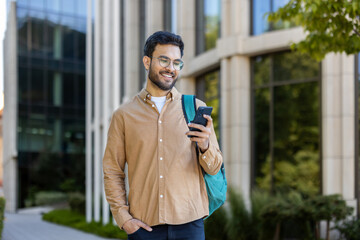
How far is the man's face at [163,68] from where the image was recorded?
3.25 meters

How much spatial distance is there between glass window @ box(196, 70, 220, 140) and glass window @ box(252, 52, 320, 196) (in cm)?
170

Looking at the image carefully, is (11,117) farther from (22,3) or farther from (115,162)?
(115,162)

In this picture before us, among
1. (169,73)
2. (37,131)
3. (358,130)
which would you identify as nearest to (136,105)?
(169,73)

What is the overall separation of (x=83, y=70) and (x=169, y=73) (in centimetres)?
3460

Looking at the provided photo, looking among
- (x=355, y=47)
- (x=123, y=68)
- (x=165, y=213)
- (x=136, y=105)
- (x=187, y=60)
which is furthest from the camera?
(x=123, y=68)

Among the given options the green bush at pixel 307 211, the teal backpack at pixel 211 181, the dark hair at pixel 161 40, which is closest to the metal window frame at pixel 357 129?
the green bush at pixel 307 211

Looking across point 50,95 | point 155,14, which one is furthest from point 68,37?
point 155,14

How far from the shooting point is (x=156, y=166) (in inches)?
125

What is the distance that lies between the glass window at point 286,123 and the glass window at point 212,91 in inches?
67.1

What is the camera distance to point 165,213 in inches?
123

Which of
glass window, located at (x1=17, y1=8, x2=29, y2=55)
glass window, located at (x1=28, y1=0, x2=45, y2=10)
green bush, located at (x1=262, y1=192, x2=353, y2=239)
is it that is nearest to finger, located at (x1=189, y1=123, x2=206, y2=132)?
green bush, located at (x1=262, y1=192, x2=353, y2=239)

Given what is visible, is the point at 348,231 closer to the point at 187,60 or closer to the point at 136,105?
the point at 187,60

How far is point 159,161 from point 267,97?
40.6 feet

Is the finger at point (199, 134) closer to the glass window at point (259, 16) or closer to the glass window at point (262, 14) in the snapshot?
the glass window at point (262, 14)
